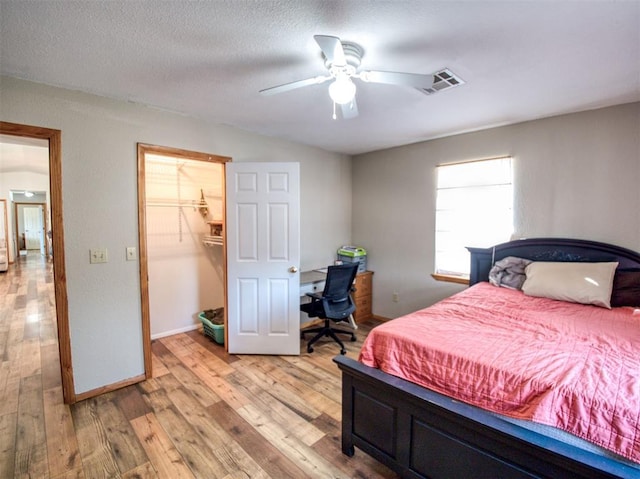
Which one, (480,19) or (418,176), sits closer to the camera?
(480,19)

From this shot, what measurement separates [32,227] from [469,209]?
15800 mm

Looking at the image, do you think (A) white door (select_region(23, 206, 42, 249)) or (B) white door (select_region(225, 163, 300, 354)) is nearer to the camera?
(B) white door (select_region(225, 163, 300, 354))

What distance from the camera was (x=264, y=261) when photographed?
3115 mm

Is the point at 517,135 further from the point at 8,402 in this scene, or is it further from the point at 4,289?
the point at 4,289

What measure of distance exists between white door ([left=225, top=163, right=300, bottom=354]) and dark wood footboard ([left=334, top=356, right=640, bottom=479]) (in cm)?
149

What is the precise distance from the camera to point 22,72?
194 centimetres

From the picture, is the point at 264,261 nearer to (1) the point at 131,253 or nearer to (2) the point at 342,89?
Result: (1) the point at 131,253

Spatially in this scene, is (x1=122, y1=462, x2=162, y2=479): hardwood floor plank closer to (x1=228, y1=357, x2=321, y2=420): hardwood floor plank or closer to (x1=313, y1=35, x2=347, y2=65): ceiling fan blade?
(x1=228, y1=357, x2=321, y2=420): hardwood floor plank

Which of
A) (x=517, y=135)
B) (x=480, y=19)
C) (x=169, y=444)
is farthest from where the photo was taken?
(x=517, y=135)

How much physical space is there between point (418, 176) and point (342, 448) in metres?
3.08

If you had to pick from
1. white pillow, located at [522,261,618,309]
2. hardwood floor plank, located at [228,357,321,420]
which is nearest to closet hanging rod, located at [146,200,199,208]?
hardwood floor plank, located at [228,357,321,420]

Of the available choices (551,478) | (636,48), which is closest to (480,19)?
(636,48)

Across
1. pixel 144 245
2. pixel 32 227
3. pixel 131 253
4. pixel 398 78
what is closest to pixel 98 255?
pixel 131 253

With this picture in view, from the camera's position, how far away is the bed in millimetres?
1034
